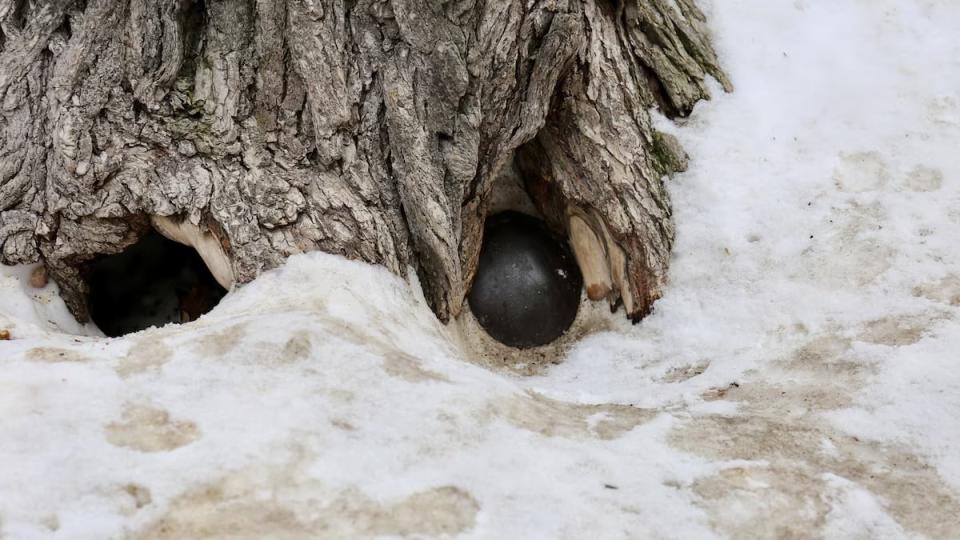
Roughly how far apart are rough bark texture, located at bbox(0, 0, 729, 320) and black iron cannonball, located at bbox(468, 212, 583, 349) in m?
0.66

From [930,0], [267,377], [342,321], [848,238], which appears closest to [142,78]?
[342,321]

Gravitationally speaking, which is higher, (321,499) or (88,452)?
(88,452)

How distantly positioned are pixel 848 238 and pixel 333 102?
3.13 metres

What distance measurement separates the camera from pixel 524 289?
5.19 metres

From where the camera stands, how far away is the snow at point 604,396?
2428mm

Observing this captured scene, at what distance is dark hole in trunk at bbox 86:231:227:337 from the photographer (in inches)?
212

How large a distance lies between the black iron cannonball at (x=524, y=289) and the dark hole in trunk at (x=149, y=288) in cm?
216

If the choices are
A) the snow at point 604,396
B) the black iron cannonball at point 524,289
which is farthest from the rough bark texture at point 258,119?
the black iron cannonball at point 524,289

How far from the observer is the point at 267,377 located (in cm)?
299

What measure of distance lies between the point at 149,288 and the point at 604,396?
3.69 meters

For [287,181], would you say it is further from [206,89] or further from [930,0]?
[930,0]

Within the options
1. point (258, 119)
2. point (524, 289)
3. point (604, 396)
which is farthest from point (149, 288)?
point (604, 396)

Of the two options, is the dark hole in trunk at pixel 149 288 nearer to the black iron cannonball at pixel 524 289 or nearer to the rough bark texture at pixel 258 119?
the rough bark texture at pixel 258 119

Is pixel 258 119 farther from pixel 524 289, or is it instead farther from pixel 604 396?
pixel 604 396
